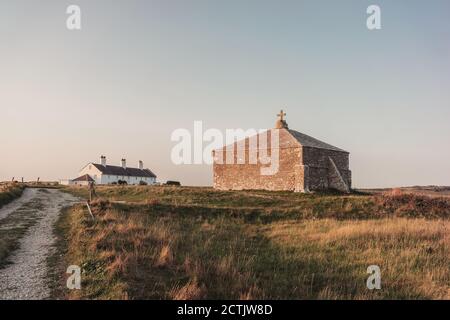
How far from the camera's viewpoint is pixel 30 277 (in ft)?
28.3

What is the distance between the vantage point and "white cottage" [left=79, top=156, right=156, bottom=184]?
263ft

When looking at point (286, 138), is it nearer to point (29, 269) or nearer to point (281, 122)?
point (281, 122)

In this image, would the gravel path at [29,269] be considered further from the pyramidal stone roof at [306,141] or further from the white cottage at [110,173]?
the white cottage at [110,173]

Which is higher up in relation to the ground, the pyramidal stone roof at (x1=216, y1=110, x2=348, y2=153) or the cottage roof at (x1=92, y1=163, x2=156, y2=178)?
the pyramidal stone roof at (x1=216, y1=110, x2=348, y2=153)

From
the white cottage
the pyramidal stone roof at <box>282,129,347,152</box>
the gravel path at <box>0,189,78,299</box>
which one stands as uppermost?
the pyramidal stone roof at <box>282,129,347,152</box>

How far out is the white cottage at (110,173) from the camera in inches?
3152

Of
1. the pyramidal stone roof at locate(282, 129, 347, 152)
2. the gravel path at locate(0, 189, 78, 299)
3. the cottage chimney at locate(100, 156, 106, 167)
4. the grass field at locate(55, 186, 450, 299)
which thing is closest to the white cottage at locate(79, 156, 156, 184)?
the cottage chimney at locate(100, 156, 106, 167)

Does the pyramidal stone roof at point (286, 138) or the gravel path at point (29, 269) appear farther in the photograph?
the pyramidal stone roof at point (286, 138)

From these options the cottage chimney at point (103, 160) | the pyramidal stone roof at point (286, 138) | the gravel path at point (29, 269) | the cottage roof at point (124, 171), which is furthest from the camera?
the cottage chimney at point (103, 160)

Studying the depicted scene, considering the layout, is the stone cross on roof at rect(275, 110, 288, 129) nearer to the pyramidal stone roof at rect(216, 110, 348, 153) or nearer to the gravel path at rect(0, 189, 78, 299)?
the pyramidal stone roof at rect(216, 110, 348, 153)

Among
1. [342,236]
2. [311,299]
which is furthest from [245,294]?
[342,236]

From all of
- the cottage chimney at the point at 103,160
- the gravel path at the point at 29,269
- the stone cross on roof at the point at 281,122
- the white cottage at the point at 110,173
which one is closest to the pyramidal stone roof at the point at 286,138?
the stone cross on roof at the point at 281,122

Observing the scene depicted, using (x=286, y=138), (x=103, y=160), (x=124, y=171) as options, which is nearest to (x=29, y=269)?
(x=286, y=138)

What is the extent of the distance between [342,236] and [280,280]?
6.01m
